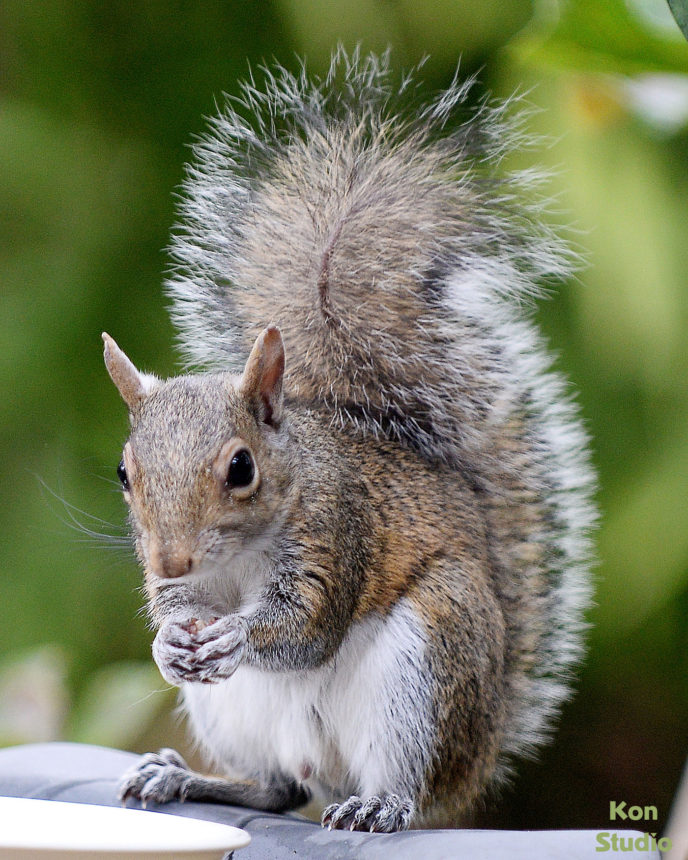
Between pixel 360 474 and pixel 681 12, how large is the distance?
0.54 metres

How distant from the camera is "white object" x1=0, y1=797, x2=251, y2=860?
55 cm

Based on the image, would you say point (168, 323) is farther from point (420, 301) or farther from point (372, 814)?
point (372, 814)

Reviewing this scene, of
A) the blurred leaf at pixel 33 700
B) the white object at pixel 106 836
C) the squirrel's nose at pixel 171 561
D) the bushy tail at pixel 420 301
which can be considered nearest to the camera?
the white object at pixel 106 836

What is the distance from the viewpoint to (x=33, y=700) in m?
1.41

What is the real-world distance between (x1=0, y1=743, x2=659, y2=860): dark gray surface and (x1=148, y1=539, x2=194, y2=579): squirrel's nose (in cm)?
28

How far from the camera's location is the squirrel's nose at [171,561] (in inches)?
29.3

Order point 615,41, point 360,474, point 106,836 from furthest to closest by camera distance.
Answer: point 615,41 < point 360,474 < point 106,836

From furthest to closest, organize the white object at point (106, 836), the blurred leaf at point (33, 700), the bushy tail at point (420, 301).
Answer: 1. the blurred leaf at point (33, 700)
2. the bushy tail at point (420, 301)
3. the white object at point (106, 836)

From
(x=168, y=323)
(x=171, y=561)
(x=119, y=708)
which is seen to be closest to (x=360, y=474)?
(x=171, y=561)

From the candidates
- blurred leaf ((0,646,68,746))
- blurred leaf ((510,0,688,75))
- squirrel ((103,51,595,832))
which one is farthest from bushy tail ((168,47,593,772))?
blurred leaf ((0,646,68,746))

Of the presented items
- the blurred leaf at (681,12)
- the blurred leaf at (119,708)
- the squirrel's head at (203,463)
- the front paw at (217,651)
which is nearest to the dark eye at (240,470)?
the squirrel's head at (203,463)

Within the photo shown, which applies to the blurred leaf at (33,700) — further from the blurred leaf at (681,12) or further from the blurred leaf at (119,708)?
the blurred leaf at (681,12)

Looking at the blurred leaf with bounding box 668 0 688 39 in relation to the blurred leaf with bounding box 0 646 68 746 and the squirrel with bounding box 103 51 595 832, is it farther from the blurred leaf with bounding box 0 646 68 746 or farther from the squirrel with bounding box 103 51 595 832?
the blurred leaf with bounding box 0 646 68 746

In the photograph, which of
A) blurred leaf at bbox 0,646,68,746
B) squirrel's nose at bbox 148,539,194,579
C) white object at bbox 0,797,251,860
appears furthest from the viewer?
blurred leaf at bbox 0,646,68,746
